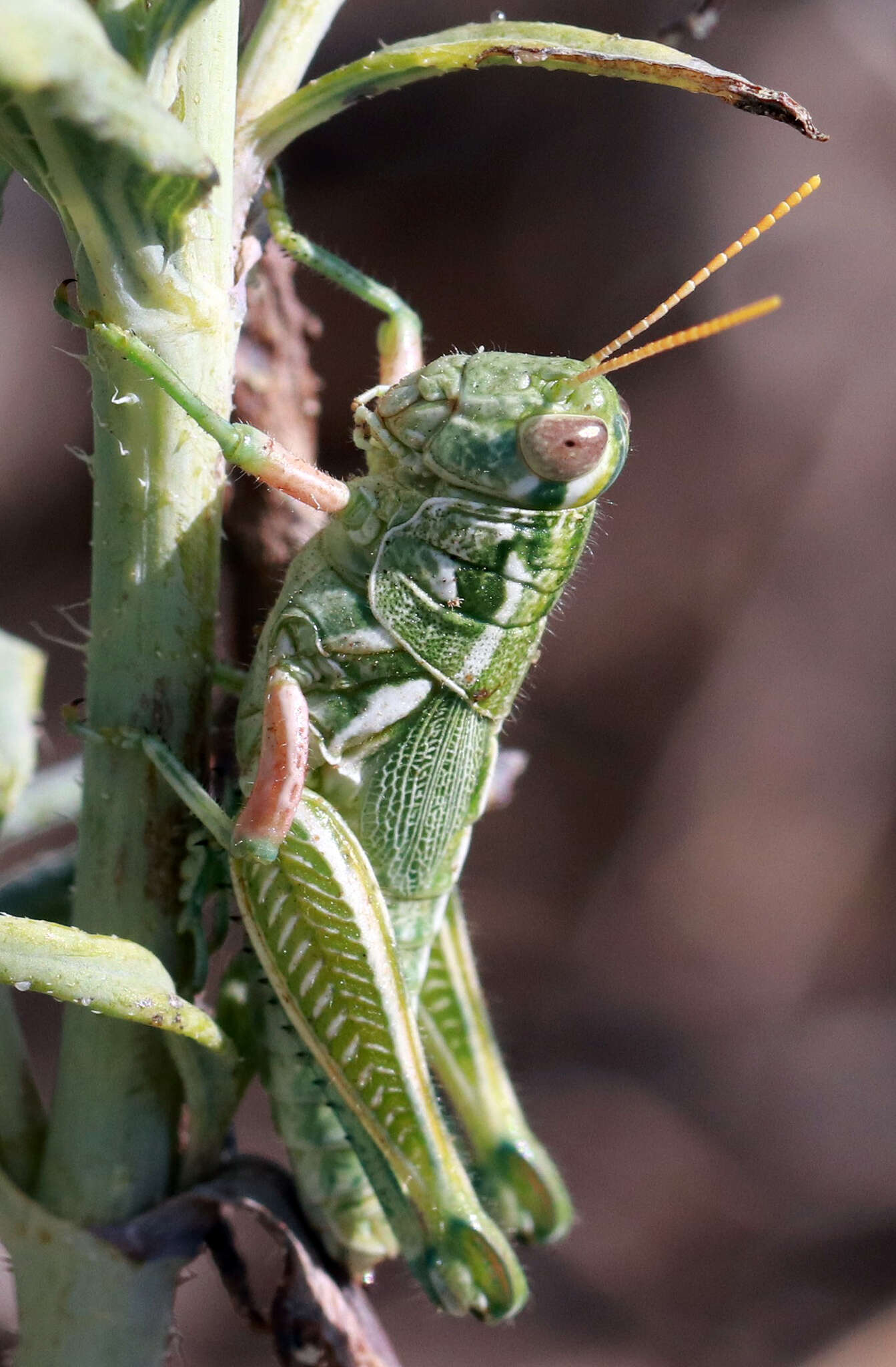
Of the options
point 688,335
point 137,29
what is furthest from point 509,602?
point 137,29

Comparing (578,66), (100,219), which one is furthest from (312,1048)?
(578,66)

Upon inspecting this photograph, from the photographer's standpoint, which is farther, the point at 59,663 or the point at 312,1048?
the point at 59,663

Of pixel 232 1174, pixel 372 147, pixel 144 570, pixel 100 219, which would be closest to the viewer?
pixel 100 219

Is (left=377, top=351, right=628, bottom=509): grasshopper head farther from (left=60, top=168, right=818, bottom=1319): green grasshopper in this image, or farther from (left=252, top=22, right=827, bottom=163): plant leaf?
(left=252, top=22, right=827, bottom=163): plant leaf

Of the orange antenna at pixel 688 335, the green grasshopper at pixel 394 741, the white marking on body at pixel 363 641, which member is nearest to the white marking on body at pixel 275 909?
the green grasshopper at pixel 394 741

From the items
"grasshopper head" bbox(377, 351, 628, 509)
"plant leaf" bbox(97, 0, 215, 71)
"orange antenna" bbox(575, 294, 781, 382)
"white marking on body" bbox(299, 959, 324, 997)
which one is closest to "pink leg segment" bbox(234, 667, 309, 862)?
"white marking on body" bbox(299, 959, 324, 997)

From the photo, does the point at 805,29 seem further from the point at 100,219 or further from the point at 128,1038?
the point at 128,1038
